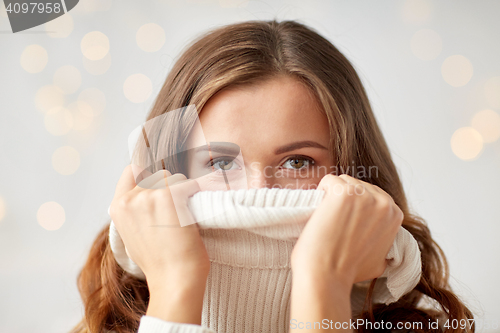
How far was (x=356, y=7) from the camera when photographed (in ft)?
4.97

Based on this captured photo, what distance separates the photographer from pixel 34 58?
1288 mm

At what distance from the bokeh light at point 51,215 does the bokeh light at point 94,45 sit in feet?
1.87

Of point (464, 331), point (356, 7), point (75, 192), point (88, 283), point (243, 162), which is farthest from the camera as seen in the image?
point (356, 7)

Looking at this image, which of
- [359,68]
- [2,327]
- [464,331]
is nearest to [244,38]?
[359,68]

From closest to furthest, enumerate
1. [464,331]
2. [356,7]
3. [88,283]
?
[464,331], [88,283], [356,7]

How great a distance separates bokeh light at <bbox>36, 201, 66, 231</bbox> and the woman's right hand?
0.66 m

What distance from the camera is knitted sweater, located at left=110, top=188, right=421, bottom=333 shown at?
30.7 inches

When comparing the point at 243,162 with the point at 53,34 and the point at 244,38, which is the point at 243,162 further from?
the point at 53,34

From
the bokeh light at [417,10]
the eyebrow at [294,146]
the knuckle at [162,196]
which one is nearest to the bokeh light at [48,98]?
the knuckle at [162,196]

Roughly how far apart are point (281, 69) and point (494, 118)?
1.06 metres

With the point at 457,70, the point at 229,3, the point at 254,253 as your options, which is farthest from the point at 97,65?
the point at 457,70

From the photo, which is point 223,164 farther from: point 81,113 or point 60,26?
point 60,26

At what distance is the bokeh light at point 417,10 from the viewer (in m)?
1.50

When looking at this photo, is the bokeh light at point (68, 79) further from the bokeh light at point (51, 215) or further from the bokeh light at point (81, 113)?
the bokeh light at point (51, 215)
